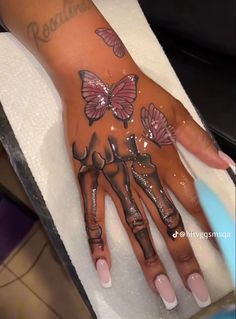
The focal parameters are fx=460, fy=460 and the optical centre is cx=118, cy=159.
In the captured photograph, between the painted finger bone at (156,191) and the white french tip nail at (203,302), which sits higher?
the painted finger bone at (156,191)

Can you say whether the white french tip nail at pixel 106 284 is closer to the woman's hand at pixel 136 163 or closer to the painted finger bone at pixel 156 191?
the woman's hand at pixel 136 163

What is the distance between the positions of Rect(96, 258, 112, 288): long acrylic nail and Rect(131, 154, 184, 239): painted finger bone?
0.37ft

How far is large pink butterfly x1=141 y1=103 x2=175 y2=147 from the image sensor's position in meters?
0.76

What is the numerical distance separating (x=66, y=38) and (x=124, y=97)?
0.48 feet

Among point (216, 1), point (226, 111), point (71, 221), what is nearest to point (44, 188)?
point (71, 221)

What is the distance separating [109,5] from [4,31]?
214 mm

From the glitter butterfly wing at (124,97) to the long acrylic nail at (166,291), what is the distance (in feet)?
0.84

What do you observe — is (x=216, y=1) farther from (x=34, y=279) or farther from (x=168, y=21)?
(x=34, y=279)

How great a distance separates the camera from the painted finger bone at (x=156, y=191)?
2.40 feet

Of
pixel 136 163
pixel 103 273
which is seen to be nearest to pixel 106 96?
pixel 136 163

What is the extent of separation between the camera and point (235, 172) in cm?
74

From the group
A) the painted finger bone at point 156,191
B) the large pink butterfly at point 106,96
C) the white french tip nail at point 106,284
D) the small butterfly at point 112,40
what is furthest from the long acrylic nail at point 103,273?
the small butterfly at point 112,40

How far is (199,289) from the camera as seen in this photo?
0.72m

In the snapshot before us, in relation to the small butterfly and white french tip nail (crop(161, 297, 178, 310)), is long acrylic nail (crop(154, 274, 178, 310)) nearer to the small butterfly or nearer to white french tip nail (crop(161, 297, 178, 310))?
white french tip nail (crop(161, 297, 178, 310))
